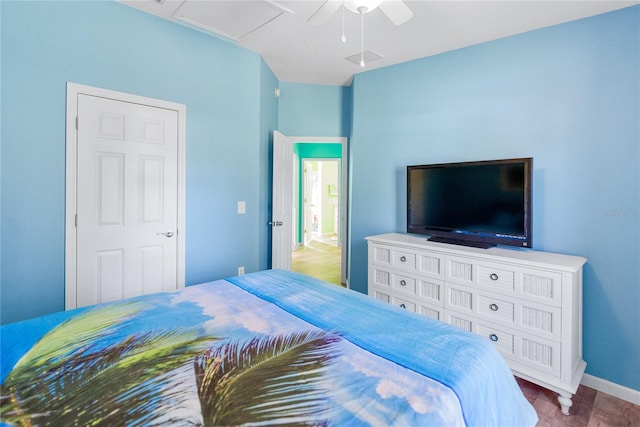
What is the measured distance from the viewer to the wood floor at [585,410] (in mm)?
1894

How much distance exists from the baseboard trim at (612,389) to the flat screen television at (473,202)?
106cm

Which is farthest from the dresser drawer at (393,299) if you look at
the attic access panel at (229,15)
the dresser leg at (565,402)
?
the attic access panel at (229,15)

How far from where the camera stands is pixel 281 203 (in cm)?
372

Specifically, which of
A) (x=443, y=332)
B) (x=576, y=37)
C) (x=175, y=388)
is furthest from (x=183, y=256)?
(x=576, y=37)

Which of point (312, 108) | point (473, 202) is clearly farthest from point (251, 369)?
point (312, 108)

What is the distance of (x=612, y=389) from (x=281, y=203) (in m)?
3.23

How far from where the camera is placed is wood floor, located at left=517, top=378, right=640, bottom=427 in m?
1.89

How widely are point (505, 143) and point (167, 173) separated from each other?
2.92 meters

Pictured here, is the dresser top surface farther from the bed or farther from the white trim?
the white trim

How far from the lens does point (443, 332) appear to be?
1.24 metres

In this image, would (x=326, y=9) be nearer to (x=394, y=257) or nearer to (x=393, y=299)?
(x=394, y=257)

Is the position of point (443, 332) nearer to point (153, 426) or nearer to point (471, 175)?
point (153, 426)

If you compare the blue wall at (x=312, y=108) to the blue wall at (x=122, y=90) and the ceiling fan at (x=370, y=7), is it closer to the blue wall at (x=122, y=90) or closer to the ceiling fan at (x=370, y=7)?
the blue wall at (x=122, y=90)

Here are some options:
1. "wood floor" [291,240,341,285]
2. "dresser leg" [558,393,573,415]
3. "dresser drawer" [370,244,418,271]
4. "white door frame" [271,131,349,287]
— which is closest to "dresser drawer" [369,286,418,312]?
"dresser drawer" [370,244,418,271]
